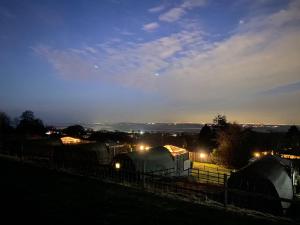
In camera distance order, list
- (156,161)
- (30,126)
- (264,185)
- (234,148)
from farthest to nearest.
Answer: (30,126) < (234,148) < (156,161) < (264,185)

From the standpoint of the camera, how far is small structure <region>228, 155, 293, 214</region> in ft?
60.3

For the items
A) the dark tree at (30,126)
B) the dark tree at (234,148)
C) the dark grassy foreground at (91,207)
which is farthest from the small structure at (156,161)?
the dark tree at (30,126)

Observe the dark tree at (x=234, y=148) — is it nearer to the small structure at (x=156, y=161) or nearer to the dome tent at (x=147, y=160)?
the small structure at (x=156, y=161)

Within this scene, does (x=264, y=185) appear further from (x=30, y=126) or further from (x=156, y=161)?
(x=30, y=126)

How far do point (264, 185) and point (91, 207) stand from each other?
1436 cm

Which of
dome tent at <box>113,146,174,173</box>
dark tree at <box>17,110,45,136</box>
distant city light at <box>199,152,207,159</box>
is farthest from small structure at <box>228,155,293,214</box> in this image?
dark tree at <box>17,110,45,136</box>

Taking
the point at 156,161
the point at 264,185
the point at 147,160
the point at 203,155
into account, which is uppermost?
the point at 147,160

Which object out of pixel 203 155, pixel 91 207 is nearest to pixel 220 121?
pixel 203 155

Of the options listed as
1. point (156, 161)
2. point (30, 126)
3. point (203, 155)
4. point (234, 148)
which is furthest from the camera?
point (30, 126)

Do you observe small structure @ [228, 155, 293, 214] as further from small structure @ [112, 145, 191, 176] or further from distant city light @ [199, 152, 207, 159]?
distant city light @ [199, 152, 207, 159]

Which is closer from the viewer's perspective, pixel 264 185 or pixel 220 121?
pixel 264 185

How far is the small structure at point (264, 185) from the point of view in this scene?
18391mm

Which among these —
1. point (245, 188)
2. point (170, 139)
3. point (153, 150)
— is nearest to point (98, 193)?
point (245, 188)

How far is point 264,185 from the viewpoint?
19.2m
